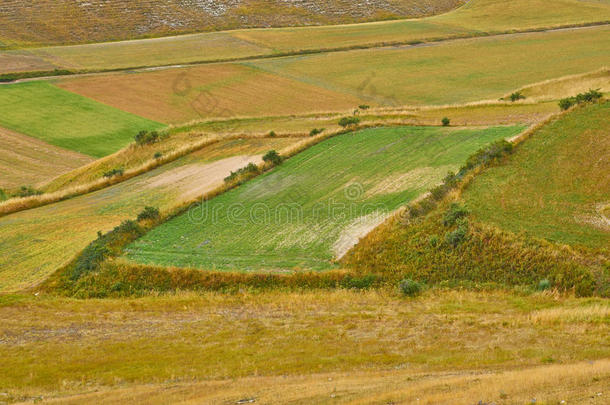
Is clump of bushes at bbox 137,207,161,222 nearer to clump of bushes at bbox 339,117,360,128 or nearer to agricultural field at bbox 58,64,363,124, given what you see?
clump of bushes at bbox 339,117,360,128

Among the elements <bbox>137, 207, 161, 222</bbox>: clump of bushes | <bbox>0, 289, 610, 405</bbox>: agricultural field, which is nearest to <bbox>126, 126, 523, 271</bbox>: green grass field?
<bbox>137, 207, 161, 222</bbox>: clump of bushes

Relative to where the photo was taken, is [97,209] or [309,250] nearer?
[309,250]

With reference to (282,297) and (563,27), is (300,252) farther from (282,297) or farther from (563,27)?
(563,27)

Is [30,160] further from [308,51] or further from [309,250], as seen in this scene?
[308,51]

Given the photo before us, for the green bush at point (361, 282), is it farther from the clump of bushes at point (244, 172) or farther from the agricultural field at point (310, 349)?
the clump of bushes at point (244, 172)

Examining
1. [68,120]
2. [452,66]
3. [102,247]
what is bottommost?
[102,247]

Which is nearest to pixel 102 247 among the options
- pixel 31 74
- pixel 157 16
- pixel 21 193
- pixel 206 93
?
pixel 21 193
